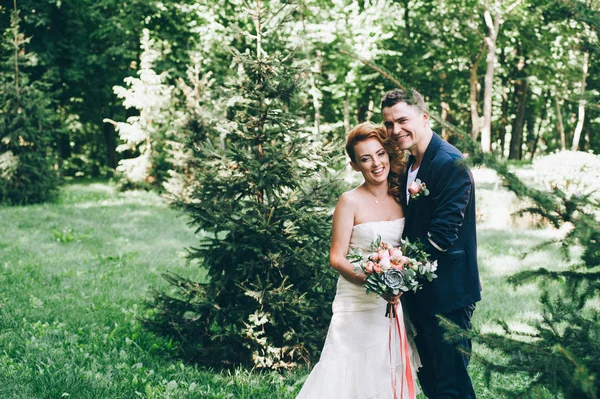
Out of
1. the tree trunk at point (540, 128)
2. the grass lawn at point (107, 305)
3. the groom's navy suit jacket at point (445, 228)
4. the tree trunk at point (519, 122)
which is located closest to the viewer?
the groom's navy suit jacket at point (445, 228)

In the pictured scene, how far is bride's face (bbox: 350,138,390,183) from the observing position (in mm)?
3826

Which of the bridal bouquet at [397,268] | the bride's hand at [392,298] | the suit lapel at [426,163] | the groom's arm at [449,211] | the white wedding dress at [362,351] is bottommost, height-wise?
the white wedding dress at [362,351]

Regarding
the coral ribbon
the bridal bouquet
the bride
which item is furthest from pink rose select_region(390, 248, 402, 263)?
the coral ribbon

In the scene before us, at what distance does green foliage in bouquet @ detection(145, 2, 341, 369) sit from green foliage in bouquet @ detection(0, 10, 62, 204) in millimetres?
12862

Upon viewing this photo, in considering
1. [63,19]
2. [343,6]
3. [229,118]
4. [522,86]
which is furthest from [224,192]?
[522,86]

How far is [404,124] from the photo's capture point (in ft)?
12.0

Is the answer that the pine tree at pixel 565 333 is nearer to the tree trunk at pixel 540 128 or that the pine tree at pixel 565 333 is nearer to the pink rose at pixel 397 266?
the pink rose at pixel 397 266

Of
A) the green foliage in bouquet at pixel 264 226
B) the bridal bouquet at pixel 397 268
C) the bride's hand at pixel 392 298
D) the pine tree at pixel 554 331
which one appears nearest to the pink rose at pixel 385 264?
the bridal bouquet at pixel 397 268

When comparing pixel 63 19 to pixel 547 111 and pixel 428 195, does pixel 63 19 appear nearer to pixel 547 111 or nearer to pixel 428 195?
pixel 428 195

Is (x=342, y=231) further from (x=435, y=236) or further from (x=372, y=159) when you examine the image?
(x=435, y=236)

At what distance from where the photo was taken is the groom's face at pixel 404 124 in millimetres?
3643

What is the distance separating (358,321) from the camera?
4.00 m

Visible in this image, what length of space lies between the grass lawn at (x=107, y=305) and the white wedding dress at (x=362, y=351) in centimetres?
75

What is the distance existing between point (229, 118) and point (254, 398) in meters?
2.73
